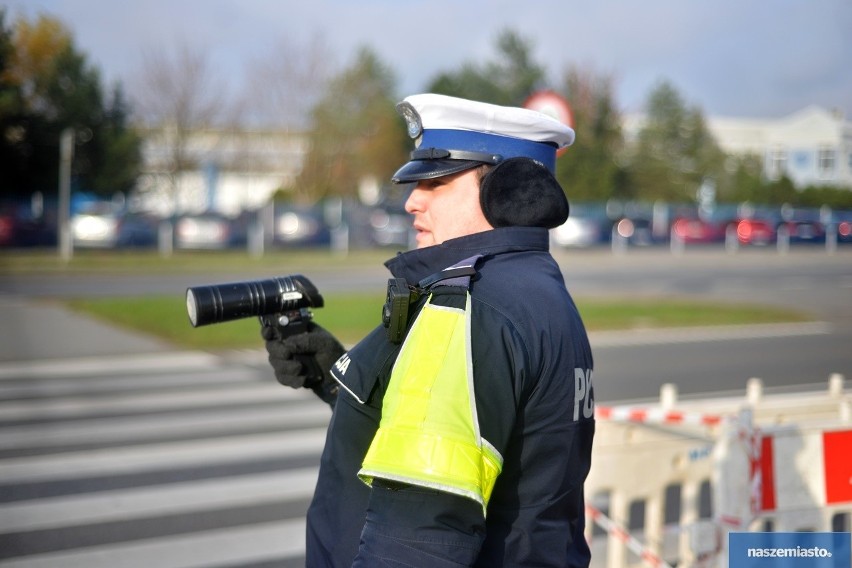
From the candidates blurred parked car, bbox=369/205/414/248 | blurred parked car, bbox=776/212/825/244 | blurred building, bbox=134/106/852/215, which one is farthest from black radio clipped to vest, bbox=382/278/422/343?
blurred parked car, bbox=369/205/414/248

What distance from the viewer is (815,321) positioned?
15.7m

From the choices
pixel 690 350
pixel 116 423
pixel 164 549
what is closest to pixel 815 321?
pixel 690 350

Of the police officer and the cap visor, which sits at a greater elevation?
the cap visor

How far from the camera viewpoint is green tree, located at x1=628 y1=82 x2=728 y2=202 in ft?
86.2

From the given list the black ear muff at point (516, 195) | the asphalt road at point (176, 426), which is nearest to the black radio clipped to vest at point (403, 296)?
the black ear muff at point (516, 195)

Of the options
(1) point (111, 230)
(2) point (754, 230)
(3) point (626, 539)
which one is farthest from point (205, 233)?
(3) point (626, 539)

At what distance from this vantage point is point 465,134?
75.6 inches

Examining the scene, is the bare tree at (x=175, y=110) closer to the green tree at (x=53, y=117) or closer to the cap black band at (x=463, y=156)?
the green tree at (x=53, y=117)

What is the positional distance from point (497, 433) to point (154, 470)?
Result: 5.19m

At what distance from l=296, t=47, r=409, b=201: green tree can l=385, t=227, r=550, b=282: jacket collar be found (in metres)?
43.1

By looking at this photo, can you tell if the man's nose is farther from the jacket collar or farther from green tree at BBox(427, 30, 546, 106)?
green tree at BBox(427, 30, 546, 106)

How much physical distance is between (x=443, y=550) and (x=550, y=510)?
328 mm

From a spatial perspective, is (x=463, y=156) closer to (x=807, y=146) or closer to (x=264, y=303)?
(x=264, y=303)

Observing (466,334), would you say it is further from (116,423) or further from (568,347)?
(116,423)
